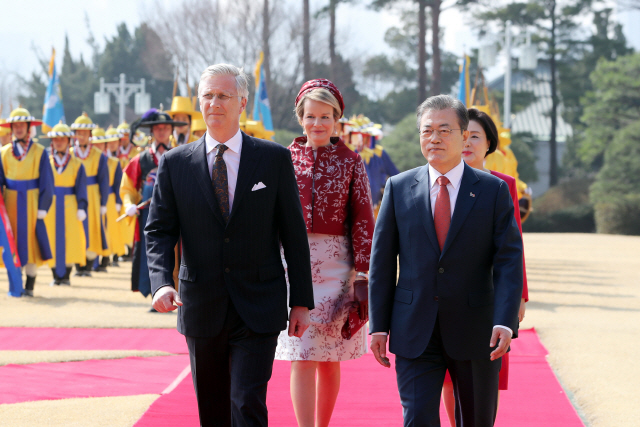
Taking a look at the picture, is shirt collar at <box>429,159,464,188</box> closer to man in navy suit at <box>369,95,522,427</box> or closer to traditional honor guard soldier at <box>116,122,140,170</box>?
man in navy suit at <box>369,95,522,427</box>

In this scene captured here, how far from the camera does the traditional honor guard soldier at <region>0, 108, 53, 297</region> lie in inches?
388

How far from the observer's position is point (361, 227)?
4.10 metres

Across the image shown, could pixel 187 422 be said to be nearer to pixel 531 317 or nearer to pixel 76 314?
pixel 76 314

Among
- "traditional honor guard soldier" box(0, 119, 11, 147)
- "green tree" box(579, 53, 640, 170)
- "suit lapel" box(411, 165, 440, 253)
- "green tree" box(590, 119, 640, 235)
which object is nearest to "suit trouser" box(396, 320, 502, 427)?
"suit lapel" box(411, 165, 440, 253)

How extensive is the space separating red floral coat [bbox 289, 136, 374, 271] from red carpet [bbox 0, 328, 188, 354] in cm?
278

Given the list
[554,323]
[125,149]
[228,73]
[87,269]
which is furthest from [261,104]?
[228,73]

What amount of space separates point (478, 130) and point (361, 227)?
80 cm

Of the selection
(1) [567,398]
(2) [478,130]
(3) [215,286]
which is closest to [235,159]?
(3) [215,286]

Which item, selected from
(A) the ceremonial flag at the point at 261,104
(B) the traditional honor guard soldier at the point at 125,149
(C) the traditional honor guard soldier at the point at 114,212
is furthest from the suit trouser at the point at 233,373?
(A) the ceremonial flag at the point at 261,104

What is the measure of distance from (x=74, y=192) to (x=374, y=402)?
7.33 metres

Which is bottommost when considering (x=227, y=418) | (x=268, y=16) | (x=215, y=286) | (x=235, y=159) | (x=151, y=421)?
(x=151, y=421)

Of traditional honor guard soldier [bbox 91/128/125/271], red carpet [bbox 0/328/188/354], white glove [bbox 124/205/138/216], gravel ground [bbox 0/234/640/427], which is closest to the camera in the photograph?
gravel ground [bbox 0/234/640/427]

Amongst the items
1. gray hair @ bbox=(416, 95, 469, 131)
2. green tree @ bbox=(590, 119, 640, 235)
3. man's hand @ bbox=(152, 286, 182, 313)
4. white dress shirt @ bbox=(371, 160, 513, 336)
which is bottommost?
Result: green tree @ bbox=(590, 119, 640, 235)

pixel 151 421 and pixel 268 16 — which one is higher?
pixel 268 16
